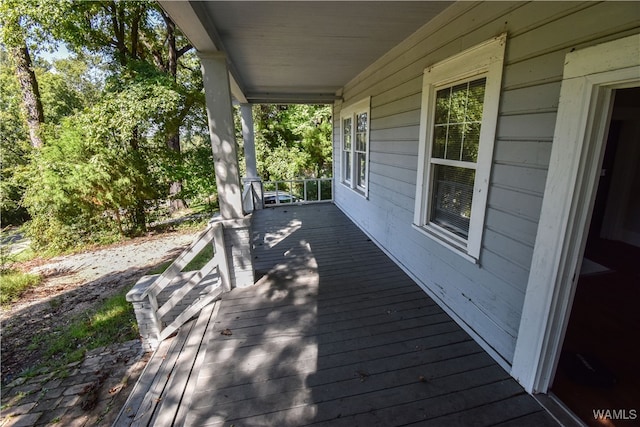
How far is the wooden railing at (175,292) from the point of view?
269cm

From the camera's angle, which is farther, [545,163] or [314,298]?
[314,298]

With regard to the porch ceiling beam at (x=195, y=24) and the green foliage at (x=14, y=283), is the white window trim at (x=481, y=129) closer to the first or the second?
the porch ceiling beam at (x=195, y=24)

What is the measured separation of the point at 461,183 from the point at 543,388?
1.54 metres

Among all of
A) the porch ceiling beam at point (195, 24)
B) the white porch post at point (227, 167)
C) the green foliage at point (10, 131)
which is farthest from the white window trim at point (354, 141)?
the green foliage at point (10, 131)

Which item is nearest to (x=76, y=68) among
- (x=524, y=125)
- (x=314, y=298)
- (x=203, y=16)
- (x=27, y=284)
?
(x=27, y=284)

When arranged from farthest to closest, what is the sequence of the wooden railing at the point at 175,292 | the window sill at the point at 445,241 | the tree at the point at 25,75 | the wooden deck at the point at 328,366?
1. the tree at the point at 25,75
2. the wooden railing at the point at 175,292
3. the window sill at the point at 445,241
4. the wooden deck at the point at 328,366

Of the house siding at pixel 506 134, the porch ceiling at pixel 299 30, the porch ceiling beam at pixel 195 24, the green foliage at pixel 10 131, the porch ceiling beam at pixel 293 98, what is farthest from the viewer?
the green foliage at pixel 10 131

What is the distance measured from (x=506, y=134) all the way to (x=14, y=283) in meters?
8.07

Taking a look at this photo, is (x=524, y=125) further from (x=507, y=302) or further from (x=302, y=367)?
(x=302, y=367)

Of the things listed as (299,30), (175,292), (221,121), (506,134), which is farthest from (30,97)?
(506,134)

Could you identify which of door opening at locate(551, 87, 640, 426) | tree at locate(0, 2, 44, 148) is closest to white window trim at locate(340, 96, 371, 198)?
door opening at locate(551, 87, 640, 426)

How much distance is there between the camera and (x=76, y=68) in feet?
46.3

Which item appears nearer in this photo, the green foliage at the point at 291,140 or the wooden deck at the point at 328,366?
the wooden deck at the point at 328,366

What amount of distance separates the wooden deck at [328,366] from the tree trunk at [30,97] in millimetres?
8541
